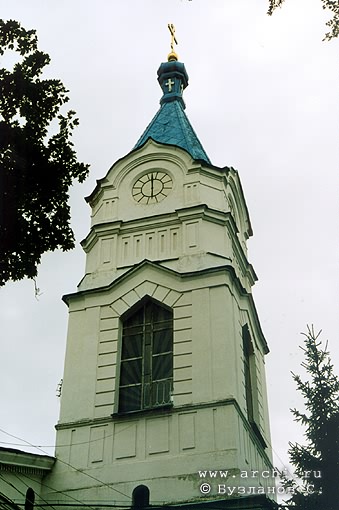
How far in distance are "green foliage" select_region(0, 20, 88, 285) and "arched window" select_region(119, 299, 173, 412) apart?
747 cm

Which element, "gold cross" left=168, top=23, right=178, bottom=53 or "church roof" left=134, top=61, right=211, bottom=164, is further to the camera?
"gold cross" left=168, top=23, right=178, bottom=53

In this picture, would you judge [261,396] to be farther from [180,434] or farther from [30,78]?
[30,78]

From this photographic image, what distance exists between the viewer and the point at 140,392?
63.0 ft

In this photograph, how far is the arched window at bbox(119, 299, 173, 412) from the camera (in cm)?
1905

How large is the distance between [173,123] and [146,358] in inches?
399

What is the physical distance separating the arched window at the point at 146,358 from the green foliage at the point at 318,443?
3491 millimetres

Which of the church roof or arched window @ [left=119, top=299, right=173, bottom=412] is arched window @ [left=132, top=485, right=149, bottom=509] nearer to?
arched window @ [left=119, top=299, right=173, bottom=412]

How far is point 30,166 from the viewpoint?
11.9 m

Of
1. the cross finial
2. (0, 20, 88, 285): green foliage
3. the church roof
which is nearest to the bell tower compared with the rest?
the church roof

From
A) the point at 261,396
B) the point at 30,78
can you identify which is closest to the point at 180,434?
the point at 261,396

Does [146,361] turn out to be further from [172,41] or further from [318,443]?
[172,41]

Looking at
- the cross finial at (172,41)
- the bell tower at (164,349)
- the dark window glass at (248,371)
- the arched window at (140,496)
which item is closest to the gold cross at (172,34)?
the cross finial at (172,41)

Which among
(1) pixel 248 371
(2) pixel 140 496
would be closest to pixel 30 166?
(2) pixel 140 496

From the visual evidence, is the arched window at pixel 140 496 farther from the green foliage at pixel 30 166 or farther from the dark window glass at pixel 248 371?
the green foliage at pixel 30 166
